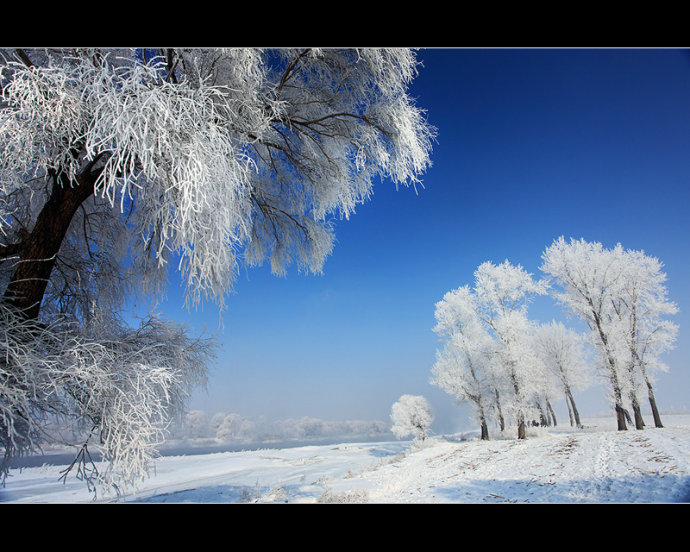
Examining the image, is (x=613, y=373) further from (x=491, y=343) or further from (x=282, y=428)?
(x=282, y=428)

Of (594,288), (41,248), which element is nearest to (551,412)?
(594,288)

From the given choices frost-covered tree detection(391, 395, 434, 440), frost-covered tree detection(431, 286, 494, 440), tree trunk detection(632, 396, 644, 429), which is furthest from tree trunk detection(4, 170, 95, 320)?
tree trunk detection(632, 396, 644, 429)

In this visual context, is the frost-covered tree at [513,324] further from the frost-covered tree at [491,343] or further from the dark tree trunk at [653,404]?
the dark tree trunk at [653,404]

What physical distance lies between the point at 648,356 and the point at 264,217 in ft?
13.4

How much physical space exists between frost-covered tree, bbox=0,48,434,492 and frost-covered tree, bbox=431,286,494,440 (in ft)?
4.98

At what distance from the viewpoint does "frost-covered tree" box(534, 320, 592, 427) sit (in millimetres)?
3215

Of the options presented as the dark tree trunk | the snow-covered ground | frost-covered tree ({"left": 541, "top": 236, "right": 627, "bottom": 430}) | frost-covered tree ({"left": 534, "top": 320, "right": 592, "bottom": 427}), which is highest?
frost-covered tree ({"left": 541, "top": 236, "right": 627, "bottom": 430})

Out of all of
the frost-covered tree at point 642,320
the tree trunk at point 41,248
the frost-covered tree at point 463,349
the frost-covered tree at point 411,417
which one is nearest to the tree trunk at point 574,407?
the frost-covered tree at point 642,320

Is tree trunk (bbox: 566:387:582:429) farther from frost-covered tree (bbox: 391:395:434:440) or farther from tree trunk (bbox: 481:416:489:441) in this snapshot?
frost-covered tree (bbox: 391:395:434:440)

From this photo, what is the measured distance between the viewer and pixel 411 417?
338 centimetres

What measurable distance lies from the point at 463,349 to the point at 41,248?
154 inches

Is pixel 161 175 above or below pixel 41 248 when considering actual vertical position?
above

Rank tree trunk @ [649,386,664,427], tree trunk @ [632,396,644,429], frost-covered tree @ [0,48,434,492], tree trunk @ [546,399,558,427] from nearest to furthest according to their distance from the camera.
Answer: frost-covered tree @ [0,48,434,492], tree trunk @ [649,386,664,427], tree trunk @ [632,396,644,429], tree trunk @ [546,399,558,427]
